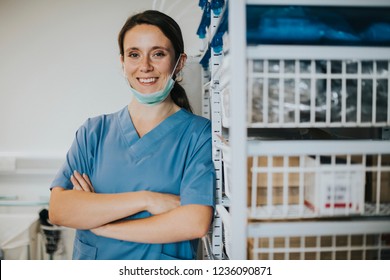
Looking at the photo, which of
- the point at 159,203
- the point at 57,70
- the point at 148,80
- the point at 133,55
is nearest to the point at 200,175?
the point at 159,203

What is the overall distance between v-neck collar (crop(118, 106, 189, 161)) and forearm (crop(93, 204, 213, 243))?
254mm

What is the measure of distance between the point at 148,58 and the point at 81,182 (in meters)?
0.50

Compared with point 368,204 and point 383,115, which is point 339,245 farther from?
point 383,115

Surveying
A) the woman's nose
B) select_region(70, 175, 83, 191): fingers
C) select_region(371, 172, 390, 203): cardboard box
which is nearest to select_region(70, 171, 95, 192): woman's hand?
select_region(70, 175, 83, 191): fingers

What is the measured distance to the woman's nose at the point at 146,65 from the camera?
1.08 m

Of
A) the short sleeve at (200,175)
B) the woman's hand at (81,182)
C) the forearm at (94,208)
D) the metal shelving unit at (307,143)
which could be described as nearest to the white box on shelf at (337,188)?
the metal shelving unit at (307,143)

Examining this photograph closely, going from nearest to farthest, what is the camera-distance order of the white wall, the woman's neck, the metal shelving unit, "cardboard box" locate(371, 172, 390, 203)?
the metal shelving unit, "cardboard box" locate(371, 172, 390, 203), the woman's neck, the white wall

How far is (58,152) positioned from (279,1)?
1.15 m

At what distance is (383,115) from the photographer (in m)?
0.81

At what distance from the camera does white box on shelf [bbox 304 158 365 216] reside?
78cm

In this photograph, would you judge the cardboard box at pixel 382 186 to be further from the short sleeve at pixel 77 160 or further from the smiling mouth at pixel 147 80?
the short sleeve at pixel 77 160

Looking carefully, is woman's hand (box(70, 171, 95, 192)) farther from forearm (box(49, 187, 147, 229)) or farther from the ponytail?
the ponytail

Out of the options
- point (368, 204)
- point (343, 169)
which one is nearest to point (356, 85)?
point (343, 169)

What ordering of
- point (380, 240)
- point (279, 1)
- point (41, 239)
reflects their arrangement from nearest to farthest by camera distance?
point (279, 1) → point (380, 240) → point (41, 239)
